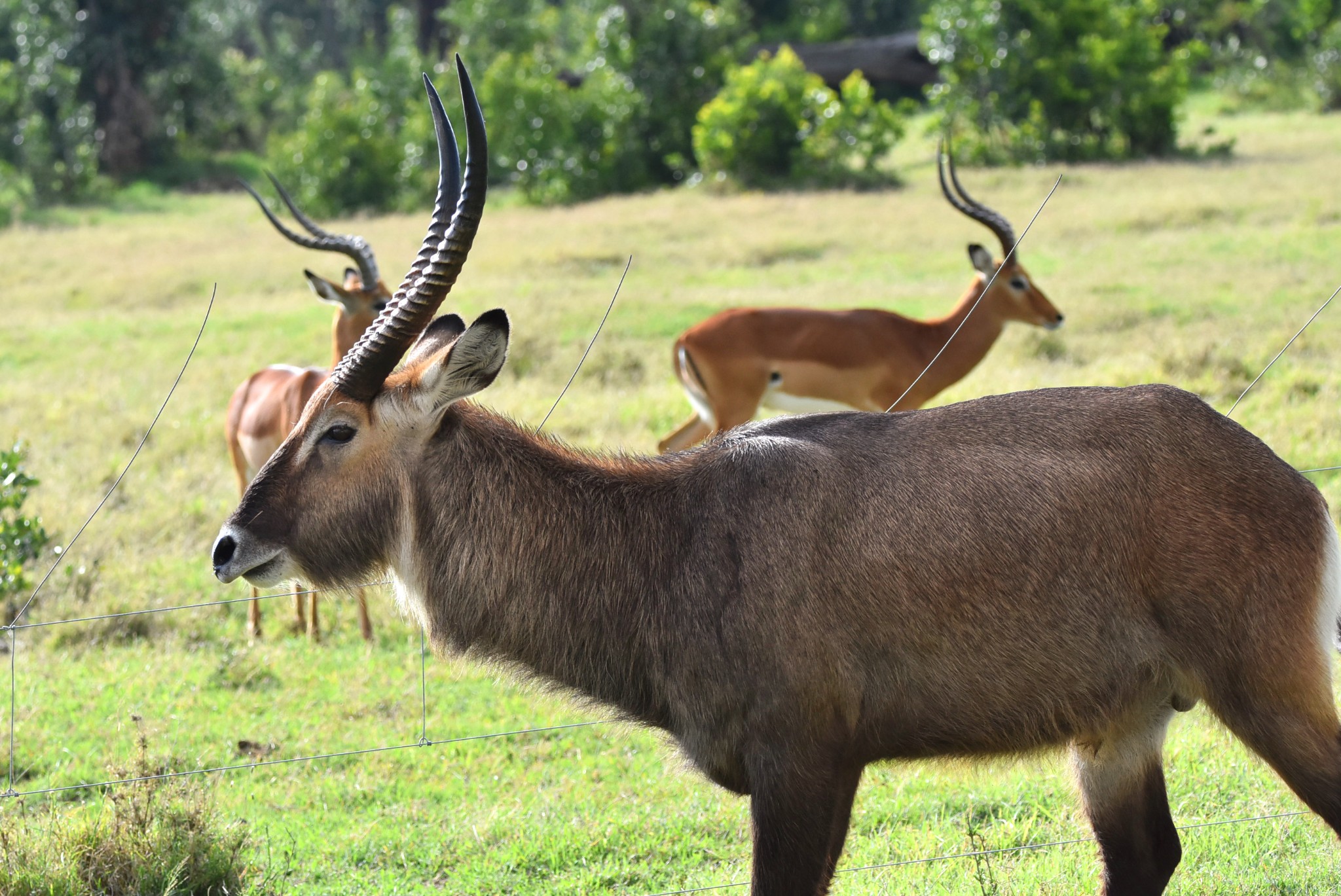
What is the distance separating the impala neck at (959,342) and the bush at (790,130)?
1343 centimetres

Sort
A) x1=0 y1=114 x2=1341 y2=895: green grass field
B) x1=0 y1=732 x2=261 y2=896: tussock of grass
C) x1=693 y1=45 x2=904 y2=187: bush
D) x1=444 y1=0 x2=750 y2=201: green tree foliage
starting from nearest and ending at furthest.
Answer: x1=0 y1=732 x2=261 y2=896: tussock of grass, x1=0 y1=114 x2=1341 y2=895: green grass field, x1=693 y1=45 x2=904 y2=187: bush, x1=444 y1=0 x2=750 y2=201: green tree foliage

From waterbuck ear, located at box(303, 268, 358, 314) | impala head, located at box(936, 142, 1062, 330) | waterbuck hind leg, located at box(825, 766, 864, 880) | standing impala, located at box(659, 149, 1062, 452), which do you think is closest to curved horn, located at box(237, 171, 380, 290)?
waterbuck ear, located at box(303, 268, 358, 314)

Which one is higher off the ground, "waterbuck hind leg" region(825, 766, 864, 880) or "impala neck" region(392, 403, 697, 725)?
"impala neck" region(392, 403, 697, 725)

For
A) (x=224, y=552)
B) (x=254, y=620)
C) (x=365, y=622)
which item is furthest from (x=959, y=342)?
(x=224, y=552)

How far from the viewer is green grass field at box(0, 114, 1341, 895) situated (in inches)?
171

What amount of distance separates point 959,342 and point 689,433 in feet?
6.16

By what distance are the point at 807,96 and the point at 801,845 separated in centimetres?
2158

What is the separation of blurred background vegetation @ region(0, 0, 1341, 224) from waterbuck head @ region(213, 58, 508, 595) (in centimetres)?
1974

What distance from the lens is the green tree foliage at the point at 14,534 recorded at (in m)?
A: 6.13

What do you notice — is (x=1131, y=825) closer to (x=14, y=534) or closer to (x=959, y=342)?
(x=14, y=534)

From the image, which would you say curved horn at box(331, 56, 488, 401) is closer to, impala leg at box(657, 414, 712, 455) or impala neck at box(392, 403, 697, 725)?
impala neck at box(392, 403, 697, 725)

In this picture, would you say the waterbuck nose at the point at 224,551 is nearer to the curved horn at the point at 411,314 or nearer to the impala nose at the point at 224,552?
the impala nose at the point at 224,552

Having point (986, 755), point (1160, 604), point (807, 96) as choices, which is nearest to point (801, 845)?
point (986, 755)

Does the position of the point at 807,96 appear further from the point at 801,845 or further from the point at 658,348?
the point at 801,845
